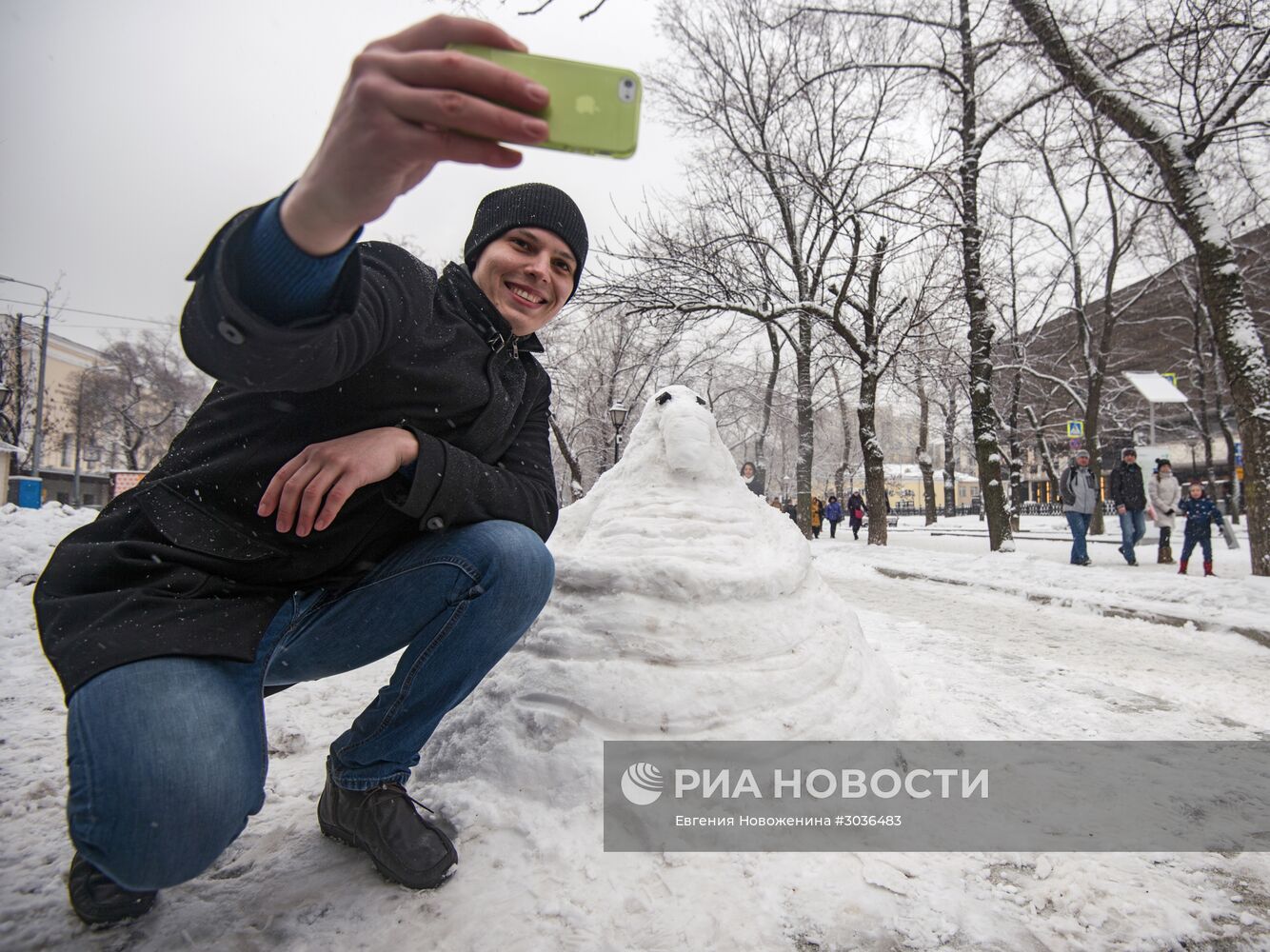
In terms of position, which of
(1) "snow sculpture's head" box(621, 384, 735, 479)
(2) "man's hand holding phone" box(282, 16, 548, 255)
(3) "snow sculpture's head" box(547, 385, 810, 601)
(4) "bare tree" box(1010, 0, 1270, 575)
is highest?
(4) "bare tree" box(1010, 0, 1270, 575)

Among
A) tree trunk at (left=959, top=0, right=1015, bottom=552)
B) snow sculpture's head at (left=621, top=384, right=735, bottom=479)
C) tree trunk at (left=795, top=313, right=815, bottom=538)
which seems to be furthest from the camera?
tree trunk at (left=795, top=313, right=815, bottom=538)

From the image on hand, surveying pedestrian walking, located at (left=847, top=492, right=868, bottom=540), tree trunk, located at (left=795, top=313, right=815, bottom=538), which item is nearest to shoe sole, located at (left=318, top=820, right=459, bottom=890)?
tree trunk, located at (left=795, top=313, right=815, bottom=538)

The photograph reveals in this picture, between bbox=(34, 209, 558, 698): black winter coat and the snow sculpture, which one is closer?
bbox=(34, 209, 558, 698): black winter coat

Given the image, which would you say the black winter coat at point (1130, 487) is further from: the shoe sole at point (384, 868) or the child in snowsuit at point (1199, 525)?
the shoe sole at point (384, 868)

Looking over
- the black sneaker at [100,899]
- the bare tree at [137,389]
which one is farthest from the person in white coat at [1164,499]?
the bare tree at [137,389]

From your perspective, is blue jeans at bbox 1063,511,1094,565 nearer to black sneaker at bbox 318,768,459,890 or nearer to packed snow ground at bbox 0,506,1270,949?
packed snow ground at bbox 0,506,1270,949

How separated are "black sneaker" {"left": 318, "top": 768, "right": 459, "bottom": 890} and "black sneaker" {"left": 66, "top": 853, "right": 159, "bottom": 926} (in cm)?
45

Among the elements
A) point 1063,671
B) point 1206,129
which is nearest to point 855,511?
point 1206,129

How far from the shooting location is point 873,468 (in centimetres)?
1441

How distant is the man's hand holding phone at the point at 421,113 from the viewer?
877 mm

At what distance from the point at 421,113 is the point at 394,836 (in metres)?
1.67

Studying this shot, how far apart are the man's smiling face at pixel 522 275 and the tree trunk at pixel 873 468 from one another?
42.1 ft

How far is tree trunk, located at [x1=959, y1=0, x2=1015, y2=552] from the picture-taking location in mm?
11281

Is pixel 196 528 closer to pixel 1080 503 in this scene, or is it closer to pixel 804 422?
pixel 1080 503
